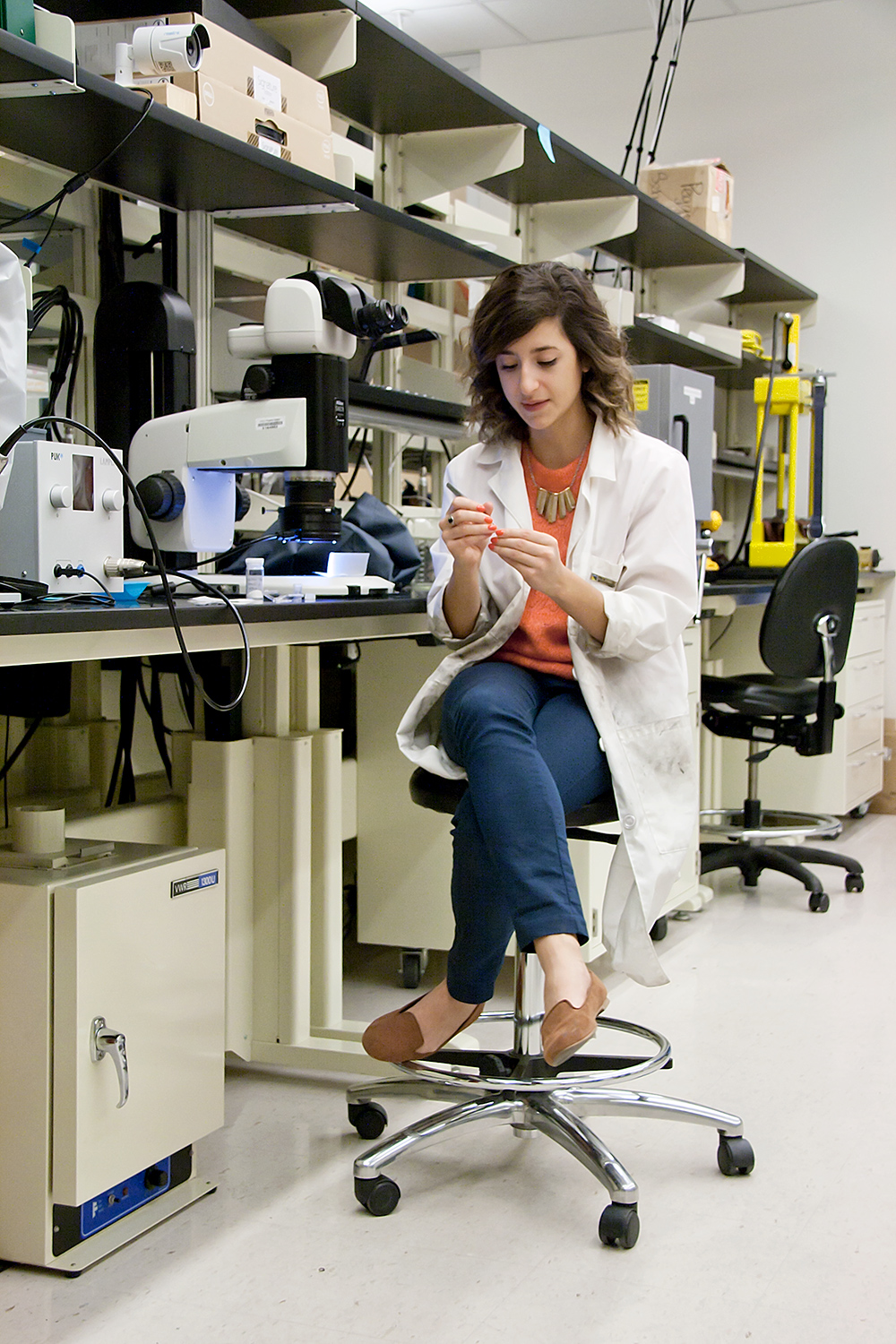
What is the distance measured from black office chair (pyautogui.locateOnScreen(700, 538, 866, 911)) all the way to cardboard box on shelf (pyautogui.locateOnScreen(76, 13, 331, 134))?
1.57 m

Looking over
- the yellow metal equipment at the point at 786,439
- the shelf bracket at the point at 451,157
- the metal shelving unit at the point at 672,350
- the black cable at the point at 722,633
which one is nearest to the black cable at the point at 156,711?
the shelf bracket at the point at 451,157

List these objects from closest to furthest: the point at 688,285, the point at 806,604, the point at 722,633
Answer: the point at 806,604
the point at 722,633
the point at 688,285

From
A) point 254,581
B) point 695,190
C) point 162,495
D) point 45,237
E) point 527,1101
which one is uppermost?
point 695,190

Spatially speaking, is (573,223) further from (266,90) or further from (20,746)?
(20,746)

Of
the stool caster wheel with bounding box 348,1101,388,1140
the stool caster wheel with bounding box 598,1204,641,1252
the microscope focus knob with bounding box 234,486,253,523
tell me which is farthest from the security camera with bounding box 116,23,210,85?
the stool caster wheel with bounding box 598,1204,641,1252

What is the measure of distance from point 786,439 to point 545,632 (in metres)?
3.10

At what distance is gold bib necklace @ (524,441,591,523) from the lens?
5.77ft

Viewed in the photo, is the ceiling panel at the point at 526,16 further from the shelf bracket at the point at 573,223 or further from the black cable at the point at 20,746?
the black cable at the point at 20,746

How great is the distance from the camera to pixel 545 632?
5.62 ft

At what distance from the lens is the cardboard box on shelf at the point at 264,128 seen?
1.93 meters

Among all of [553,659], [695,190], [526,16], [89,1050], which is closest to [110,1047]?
A: [89,1050]

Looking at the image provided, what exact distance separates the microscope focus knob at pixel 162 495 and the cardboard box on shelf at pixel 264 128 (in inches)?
22.9

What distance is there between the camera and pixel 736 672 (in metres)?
3.93

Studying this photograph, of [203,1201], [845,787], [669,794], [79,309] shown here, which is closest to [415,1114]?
[203,1201]
